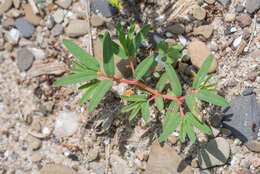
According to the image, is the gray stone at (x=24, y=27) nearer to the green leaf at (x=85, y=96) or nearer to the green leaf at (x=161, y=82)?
the green leaf at (x=85, y=96)

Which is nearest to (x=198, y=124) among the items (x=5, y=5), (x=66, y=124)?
(x=66, y=124)

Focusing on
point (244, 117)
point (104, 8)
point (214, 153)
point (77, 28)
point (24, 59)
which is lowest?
point (214, 153)

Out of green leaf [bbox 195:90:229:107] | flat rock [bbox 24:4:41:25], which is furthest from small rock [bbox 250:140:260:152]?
flat rock [bbox 24:4:41:25]

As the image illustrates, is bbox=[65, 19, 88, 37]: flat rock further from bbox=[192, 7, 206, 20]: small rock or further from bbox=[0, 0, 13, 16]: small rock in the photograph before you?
bbox=[192, 7, 206, 20]: small rock

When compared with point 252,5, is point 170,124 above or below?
below

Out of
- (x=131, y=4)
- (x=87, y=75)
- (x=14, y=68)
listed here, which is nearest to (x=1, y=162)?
(x=14, y=68)

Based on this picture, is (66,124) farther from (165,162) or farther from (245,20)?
(245,20)
